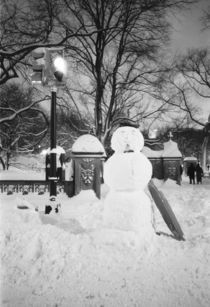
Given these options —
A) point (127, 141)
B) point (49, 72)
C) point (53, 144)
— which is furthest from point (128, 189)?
point (49, 72)

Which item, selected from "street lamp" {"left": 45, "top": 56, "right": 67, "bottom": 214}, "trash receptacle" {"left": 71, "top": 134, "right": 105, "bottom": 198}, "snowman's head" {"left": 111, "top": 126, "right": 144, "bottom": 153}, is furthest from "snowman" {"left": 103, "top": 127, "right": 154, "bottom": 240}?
"trash receptacle" {"left": 71, "top": 134, "right": 105, "bottom": 198}

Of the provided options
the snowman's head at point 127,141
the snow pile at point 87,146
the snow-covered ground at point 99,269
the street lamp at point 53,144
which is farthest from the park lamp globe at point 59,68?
the snow pile at point 87,146

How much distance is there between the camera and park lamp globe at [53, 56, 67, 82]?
6508 mm

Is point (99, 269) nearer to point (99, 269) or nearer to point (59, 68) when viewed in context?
point (99, 269)

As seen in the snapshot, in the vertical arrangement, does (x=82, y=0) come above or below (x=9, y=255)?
above

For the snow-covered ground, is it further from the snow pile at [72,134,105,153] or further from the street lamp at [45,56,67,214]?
the snow pile at [72,134,105,153]

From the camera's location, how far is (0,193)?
12.1m

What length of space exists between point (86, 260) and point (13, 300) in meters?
1.05

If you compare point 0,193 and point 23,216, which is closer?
point 23,216

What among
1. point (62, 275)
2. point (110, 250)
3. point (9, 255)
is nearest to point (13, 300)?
point (62, 275)

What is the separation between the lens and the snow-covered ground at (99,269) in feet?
9.61

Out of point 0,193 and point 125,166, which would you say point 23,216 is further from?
point 0,193

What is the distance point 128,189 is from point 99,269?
169 centimetres

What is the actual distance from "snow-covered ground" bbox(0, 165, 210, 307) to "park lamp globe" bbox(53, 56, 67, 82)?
3657mm
